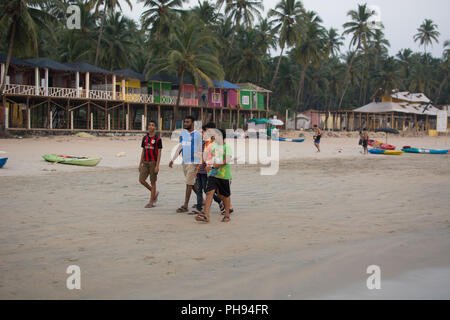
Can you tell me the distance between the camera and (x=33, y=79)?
3241 centimetres

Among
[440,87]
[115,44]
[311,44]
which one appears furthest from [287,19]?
[440,87]

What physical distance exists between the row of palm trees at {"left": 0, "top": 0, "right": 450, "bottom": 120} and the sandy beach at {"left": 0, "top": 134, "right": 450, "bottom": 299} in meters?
21.1

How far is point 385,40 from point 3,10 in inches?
2295

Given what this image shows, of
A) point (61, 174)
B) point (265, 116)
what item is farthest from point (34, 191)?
point (265, 116)

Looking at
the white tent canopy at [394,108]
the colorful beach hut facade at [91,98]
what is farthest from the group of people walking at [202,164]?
the white tent canopy at [394,108]

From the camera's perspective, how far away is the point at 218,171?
6.72 metres

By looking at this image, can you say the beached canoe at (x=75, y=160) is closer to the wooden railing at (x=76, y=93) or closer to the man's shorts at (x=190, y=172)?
the man's shorts at (x=190, y=172)

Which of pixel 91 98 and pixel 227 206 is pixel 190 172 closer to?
pixel 227 206

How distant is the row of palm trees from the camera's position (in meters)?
33.8

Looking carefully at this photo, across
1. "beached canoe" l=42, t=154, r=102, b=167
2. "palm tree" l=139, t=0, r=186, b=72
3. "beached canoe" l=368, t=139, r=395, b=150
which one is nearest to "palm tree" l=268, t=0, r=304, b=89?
"palm tree" l=139, t=0, r=186, b=72

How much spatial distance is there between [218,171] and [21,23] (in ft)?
78.1

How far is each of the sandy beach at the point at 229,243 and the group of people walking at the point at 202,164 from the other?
29 cm
